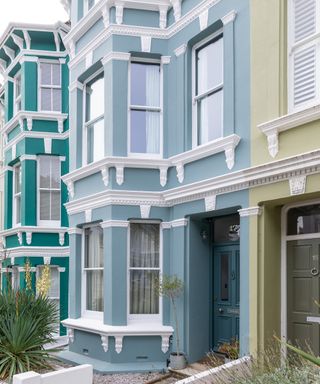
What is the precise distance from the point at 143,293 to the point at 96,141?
3.40 metres

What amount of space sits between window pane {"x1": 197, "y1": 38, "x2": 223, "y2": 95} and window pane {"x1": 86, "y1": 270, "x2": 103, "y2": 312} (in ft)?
14.1

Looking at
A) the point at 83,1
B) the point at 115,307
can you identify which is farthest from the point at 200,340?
the point at 83,1

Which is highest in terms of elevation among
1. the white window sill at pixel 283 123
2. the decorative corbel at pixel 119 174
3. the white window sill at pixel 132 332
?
the white window sill at pixel 283 123

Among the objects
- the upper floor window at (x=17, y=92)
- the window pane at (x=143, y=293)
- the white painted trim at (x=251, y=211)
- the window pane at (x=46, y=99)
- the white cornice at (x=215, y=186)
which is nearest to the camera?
the white cornice at (x=215, y=186)

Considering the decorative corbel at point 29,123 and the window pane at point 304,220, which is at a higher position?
the decorative corbel at point 29,123

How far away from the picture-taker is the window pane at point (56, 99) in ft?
56.4

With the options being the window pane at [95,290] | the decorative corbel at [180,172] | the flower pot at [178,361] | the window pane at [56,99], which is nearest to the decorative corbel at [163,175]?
the decorative corbel at [180,172]

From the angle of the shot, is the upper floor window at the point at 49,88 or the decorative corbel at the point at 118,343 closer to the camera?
the decorative corbel at the point at 118,343

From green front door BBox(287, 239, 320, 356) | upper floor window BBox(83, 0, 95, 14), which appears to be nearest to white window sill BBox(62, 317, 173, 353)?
green front door BBox(287, 239, 320, 356)

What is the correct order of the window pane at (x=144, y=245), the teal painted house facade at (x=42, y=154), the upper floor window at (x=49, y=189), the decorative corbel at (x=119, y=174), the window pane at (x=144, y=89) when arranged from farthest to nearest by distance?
1. the upper floor window at (x=49, y=189)
2. the teal painted house facade at (x=42, y=154)
3. the window pane at (x=144, y=89)
4. the window pane at (x=144, y=245)
5. the decorative corbel at (x=119, y=174)

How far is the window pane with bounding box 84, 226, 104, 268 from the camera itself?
12.2 m

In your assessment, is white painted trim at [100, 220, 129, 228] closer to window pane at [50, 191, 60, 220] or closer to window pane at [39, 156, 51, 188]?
window pane at [50, 191, 60, 220]

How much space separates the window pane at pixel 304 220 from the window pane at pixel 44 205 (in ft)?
31.3

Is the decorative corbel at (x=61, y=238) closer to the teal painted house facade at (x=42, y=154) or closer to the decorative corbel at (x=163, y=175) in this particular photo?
the teal painted house facade at (x=42, y=154)
